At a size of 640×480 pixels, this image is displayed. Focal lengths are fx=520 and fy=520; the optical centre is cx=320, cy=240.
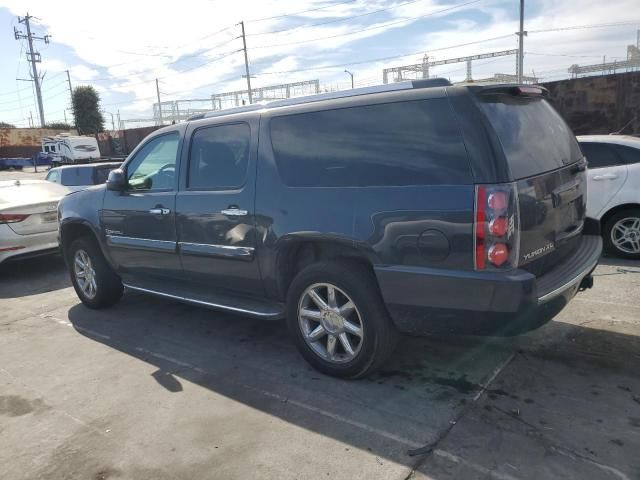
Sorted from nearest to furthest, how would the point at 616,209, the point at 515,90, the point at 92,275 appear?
the point at 515,90 → the point at 92,275 → the point at 616,209

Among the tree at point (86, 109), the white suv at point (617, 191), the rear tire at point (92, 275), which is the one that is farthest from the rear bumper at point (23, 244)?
the tree at point (86, 109)

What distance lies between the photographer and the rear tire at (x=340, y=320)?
342 centimetres

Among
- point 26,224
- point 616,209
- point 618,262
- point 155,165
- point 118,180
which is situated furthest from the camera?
point 26,224

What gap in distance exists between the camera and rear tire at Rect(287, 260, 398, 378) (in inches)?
135

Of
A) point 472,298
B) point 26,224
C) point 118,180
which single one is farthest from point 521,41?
point 472,298

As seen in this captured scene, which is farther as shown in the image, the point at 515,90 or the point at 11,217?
the point at 11,217

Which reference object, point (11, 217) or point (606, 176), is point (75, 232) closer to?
point (11, 217)

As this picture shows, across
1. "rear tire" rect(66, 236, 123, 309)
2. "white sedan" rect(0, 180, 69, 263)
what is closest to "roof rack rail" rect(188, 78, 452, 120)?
"rear tire" rect(66, 236, 123, 309)

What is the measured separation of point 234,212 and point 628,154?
505 centimetres

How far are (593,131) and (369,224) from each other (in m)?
11.8

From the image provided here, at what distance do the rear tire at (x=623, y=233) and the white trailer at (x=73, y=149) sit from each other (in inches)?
1462

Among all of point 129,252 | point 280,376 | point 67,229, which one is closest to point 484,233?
point 280,376

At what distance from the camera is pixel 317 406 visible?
3.39m

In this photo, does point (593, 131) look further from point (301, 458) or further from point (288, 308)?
point (301, 458)
